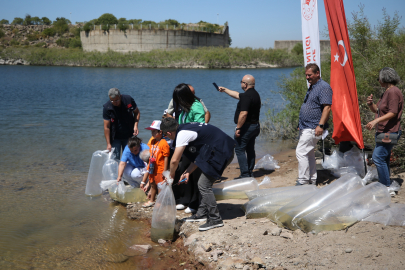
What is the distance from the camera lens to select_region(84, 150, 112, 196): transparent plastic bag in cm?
579

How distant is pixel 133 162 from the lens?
17.9 feet

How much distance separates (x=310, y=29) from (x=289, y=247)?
3736mm

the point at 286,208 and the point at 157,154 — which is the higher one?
the point at 157,154

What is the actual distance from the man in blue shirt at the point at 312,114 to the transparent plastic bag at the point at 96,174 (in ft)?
10.8

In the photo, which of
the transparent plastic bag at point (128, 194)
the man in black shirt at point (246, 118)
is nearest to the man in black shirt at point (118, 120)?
the transparent plastic bag at point (128, 194)

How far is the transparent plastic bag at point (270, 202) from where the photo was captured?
4082mm

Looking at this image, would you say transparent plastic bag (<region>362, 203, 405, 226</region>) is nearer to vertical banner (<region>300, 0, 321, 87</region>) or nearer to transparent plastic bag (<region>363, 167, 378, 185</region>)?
transparent plastic bag (<region>363, 167, 378, 185</region>)

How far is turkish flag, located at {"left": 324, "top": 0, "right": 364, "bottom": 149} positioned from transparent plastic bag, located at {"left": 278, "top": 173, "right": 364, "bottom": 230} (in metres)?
1.28

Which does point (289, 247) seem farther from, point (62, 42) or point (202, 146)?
point (62, 42)

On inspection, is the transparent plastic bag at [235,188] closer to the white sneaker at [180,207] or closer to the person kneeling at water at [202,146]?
the white sneaker at [180,207]

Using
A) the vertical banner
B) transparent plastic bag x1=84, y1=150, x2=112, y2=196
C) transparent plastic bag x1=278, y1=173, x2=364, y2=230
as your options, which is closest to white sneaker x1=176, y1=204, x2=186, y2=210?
transparent plastic bag x1=278, y1=173, x2=364, y2=230

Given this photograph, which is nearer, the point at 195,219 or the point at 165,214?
the point at 165,214

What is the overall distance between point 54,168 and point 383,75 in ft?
21.9

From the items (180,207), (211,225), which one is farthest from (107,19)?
(211,225)
